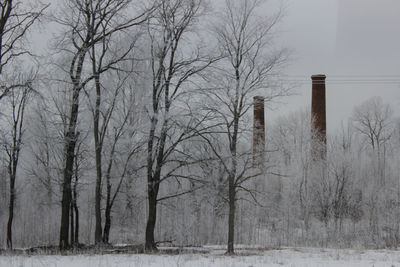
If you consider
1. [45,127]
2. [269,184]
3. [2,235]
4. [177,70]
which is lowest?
[2,235]

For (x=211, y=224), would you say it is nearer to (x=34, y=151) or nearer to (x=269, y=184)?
(x=34, y=151)

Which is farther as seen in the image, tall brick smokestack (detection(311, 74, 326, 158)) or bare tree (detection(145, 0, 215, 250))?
tall brick smokestack (detection(311, 74, 326, 158))

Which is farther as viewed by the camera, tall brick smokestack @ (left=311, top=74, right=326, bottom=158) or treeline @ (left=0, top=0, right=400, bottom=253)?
tall brick smokestack @ (left=311, top=74, right=326, bottom=158)

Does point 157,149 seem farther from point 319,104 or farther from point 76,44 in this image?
point 319,104

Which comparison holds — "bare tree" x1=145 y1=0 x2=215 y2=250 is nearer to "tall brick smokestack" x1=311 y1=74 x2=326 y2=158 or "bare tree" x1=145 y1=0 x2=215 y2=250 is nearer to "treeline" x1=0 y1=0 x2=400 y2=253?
"treeline" x1=0 y1=0 x2=400 y2=253

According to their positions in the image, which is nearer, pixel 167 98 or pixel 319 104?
pixel 167 98

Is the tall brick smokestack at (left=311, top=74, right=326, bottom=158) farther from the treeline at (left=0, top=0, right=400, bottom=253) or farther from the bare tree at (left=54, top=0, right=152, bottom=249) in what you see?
the bare tree at (left=54, top=0, right=152, bottom=249)

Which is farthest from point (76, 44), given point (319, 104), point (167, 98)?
point (319, 104)

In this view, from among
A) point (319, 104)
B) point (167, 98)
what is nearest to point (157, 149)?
point (167, 98)

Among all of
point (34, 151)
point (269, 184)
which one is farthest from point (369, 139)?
point (34, 151)

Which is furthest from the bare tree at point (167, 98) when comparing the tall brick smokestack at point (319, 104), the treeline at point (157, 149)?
the tall brick smokestack at point (319, 104)

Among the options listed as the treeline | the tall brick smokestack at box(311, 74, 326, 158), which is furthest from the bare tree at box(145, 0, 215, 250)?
the tall brick smokestack at box(311, 74, 326, 158)

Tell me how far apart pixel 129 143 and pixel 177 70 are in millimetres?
3892

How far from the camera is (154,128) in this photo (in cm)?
1580
